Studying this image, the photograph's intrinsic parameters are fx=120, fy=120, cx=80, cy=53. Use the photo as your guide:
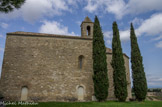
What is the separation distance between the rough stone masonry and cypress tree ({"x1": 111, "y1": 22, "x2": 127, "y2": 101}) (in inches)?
100

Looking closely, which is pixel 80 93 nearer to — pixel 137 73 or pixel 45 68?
pixel 45 68

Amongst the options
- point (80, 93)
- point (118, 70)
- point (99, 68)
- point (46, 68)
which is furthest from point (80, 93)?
point (118, 70)

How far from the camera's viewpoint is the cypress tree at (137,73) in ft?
39.9

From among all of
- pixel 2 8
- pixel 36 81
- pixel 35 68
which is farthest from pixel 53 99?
pixel 2 8

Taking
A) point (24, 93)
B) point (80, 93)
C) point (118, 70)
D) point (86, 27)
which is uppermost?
point (86, 27)

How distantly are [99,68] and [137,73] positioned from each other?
4.22m

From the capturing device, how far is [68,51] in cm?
1358

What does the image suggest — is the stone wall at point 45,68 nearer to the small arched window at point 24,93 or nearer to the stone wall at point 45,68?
the stone wall at point 45,68

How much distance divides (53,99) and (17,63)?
17.0 ft

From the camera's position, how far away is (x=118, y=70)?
1218cm

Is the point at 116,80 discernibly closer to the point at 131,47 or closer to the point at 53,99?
the point at 131,47

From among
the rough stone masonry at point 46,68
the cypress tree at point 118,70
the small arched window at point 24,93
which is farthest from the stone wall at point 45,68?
the cypress tree at point 118,70

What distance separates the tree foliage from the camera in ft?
23.4

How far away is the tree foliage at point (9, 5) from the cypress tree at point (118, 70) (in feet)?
31.4
